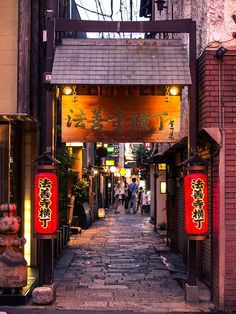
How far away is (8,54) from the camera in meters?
13.5

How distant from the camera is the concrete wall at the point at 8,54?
1336 cm

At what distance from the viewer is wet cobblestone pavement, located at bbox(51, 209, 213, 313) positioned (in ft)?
36.0

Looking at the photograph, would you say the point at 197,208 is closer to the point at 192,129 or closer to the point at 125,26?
the point at 192,129

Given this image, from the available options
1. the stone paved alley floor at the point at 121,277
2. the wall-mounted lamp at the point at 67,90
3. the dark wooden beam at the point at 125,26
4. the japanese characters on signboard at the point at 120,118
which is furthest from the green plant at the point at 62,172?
the dark wooden beam at the point at 125,26

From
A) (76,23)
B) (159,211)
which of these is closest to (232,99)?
(76,23)

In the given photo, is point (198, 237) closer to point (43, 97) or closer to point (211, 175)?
point (211, 175)

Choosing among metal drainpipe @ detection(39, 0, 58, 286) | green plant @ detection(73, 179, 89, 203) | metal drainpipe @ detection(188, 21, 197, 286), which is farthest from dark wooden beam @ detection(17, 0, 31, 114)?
green plant @ detection(73, 179, 89, 203)

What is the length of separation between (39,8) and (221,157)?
7220mm

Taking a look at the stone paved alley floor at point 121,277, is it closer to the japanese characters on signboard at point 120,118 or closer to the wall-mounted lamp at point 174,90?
the japanese characters on signboard at point 120,118

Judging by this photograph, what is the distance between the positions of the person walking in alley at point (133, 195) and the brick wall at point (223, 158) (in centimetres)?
2661

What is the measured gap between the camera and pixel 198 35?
12.2m

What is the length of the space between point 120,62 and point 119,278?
586 centimetres

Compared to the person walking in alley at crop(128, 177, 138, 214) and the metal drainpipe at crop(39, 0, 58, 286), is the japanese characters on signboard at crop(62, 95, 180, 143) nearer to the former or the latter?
the metal drainpipe at crop(39, 0, 58, 286)

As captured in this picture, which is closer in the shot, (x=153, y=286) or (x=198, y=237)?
(x=198, y=237)
